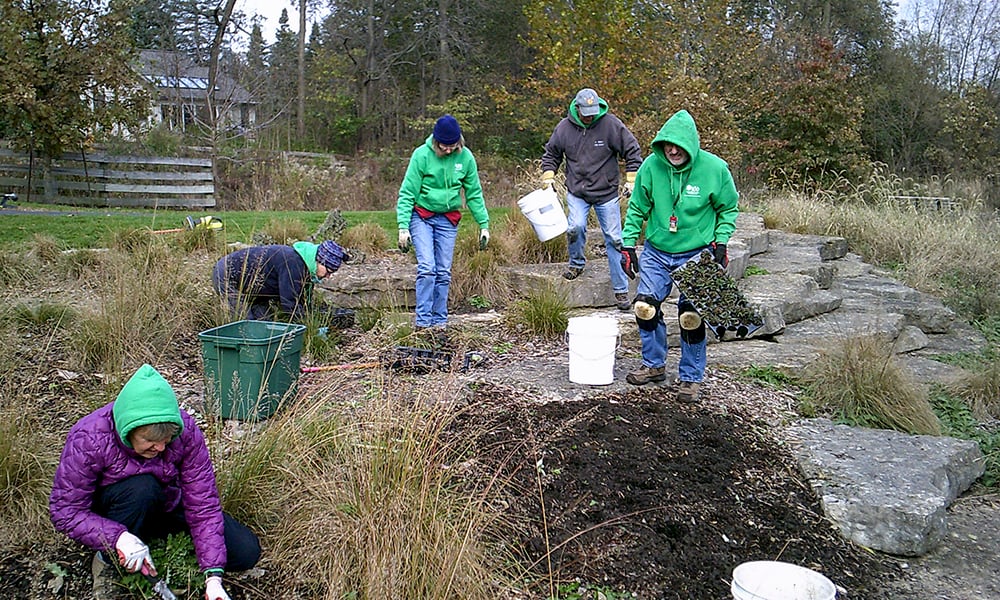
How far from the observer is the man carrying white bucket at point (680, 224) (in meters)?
4.94

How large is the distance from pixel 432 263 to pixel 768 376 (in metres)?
2.49

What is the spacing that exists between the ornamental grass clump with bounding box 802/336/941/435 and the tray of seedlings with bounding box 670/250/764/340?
774mm

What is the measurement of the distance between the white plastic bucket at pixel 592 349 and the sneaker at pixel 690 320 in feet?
1.29

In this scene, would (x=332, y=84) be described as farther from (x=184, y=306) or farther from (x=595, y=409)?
(x=595, y=409)

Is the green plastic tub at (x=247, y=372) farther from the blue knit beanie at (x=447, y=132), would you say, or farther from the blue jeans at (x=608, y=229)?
the blue jeans at (x=608, y=229)

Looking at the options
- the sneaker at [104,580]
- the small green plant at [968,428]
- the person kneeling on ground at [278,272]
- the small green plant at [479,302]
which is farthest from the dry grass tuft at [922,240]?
the sneaker at [104,580]

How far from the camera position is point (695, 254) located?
5.07m

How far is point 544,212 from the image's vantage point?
25.0 ft

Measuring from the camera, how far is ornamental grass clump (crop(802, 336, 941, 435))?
4.95 m

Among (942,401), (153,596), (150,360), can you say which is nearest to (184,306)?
(150,360)

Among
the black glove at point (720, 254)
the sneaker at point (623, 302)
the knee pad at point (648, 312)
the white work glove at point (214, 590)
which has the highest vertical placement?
the black glove at point (720, 254)

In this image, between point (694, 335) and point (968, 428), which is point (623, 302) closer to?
point (694, 335)

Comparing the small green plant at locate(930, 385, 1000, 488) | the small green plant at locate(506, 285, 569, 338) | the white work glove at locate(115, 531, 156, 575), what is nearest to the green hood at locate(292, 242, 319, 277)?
the small green plant at locate(506, 285, 569, 338)

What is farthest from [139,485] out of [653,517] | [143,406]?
[653,517]
